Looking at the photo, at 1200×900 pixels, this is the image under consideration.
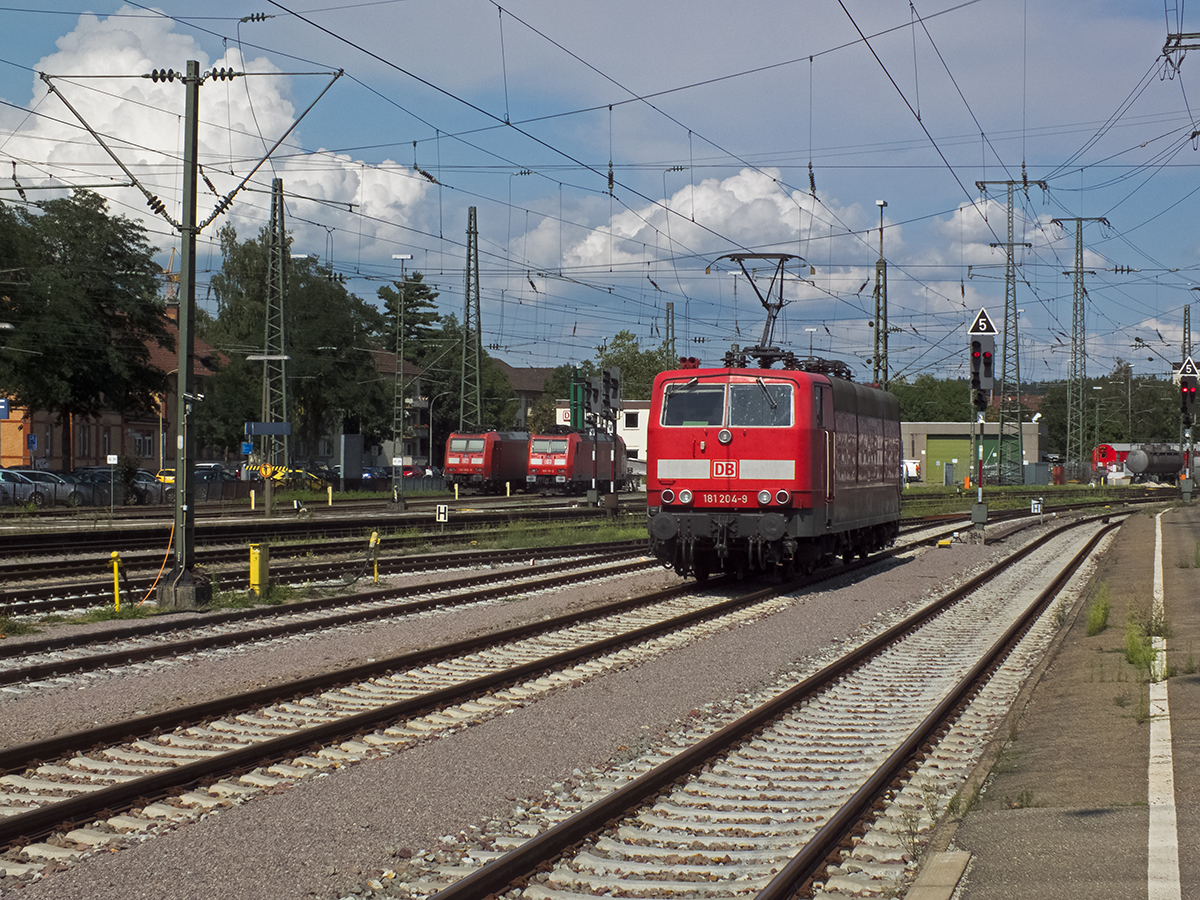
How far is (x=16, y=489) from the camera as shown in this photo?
40281 millimetres

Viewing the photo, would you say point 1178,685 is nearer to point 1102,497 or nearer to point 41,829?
point 41,829

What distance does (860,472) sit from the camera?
21562 millimetres

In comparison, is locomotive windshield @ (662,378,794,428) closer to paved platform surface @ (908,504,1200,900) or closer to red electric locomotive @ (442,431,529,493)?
paved platform surface @ (908,504,1200,900)

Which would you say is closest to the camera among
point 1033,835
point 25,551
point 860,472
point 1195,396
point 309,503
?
point 1033,835

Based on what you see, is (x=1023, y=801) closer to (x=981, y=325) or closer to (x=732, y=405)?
(x=732, y=405)

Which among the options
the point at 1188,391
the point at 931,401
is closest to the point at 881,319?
the point at 1188,391

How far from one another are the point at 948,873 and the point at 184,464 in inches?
504

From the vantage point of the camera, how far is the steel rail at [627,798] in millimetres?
5590

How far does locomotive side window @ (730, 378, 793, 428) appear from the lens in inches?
714

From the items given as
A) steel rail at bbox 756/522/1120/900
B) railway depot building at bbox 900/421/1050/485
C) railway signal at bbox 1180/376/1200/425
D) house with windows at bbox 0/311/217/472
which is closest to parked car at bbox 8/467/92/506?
house with windows at bbox 0/311/217/472

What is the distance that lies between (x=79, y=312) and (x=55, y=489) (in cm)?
937

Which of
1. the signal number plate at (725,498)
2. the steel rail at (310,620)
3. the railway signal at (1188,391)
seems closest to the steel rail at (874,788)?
the signal number plate at (725,498)

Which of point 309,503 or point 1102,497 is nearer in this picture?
point 309,503

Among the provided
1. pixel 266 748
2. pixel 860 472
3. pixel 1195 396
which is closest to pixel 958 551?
pixel 860 472
